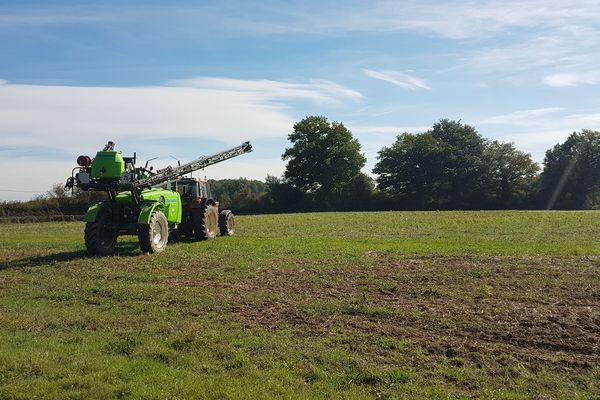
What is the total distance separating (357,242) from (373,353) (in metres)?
15.5

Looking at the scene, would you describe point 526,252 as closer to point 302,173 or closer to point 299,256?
point 299,256

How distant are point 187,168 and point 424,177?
66.0 m

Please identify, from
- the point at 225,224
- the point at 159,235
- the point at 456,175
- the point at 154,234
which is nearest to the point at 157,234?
the point at 159,235

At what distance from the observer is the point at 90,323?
983 cm

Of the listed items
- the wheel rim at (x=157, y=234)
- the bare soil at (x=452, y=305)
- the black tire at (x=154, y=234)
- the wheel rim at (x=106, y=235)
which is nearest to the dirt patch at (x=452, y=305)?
the bare soil at (x=452, y=305)

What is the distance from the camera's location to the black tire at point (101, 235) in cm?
2006

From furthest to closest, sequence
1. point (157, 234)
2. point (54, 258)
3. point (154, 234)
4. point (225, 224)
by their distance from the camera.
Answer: point (225, 224) → point (157, 234) → point (154, 234) → point (54, 258)

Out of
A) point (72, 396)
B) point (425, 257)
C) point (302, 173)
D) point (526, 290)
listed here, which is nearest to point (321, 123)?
point (302, 173)

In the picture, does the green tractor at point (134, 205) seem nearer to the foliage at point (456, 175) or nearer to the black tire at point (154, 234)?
the black tire at point (154, 234)

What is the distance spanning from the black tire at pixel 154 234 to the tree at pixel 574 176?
2863 inches

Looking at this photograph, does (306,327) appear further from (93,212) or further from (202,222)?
A: (202,222)

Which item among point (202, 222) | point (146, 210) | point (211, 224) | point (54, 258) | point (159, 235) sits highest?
point (146, 210)

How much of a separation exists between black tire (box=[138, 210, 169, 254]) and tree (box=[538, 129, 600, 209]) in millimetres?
72728

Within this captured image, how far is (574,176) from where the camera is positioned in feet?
274
